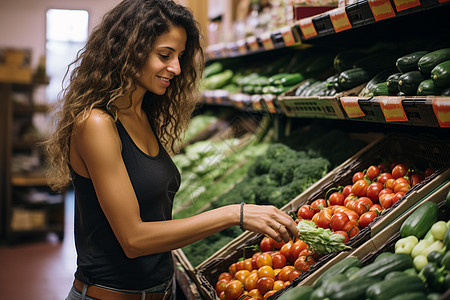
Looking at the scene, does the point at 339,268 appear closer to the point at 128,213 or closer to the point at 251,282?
the point at 251,282

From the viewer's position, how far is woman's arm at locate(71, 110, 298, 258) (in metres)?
1.52

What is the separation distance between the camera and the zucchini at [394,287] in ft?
4.05

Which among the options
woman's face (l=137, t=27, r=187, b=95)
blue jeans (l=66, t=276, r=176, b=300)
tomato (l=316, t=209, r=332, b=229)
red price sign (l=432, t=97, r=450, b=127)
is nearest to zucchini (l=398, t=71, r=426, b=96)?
red price sign (l=432, t=97, r=450, b=127)

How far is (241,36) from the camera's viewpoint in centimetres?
440

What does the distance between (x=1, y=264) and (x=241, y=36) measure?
3.82m

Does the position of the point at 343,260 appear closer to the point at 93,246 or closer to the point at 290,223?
the point at 290,223

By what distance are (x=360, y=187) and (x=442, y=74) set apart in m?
0.80

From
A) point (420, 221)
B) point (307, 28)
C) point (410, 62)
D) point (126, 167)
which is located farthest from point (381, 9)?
point (126, 167)

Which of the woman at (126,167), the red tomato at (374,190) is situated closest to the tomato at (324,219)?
the red tomato at (374,190)

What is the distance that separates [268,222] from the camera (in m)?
1.57

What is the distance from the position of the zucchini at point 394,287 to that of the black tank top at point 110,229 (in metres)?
0.83

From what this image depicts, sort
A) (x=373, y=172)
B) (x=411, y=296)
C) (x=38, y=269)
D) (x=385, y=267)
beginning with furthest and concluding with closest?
(x=38, y=269)
(x=373, y=172)
(x=385, y=267)
(x=411, y=296)

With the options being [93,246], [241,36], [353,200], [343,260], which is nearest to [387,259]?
[343,260]

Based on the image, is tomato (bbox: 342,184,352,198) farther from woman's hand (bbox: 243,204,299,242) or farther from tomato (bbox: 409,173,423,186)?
woman's hand (bbox: 243,204,299,242)
